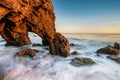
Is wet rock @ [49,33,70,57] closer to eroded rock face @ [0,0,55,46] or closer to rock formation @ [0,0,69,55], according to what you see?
rock formation @ [0,0,69,55]

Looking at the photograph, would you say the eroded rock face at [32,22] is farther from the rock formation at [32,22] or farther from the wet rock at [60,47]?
the wet rock at [60,47]

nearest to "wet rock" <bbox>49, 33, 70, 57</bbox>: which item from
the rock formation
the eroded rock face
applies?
the rock formation

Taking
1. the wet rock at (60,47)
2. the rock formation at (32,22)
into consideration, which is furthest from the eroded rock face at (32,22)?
the wet rock at (60,47)

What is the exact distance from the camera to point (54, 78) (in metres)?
8.17

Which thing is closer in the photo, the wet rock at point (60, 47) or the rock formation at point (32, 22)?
the rock formation at point (32, 22)

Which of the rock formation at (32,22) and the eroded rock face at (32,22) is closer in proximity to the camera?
the rock formation at (32,22)

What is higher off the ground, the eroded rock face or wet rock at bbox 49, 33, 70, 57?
the eroded rock face

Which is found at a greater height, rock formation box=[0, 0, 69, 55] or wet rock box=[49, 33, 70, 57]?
rock formation box=[0, 0, 69, 55]

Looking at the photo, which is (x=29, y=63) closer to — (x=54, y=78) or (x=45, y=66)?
(x=45, y=66)

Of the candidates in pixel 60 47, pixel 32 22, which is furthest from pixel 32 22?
pixel 60 47

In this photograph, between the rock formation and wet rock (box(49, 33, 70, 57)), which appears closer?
the rock formation

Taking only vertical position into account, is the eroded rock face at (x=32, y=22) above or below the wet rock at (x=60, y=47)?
above

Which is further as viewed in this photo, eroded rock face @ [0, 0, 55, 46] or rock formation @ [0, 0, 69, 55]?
eroded rock face @ [0, 0, 55, 46]

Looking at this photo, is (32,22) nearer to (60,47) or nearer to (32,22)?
(32,22)
